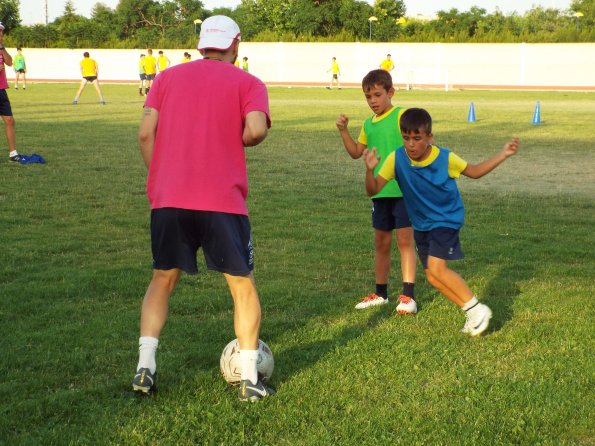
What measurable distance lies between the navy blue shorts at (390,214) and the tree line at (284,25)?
56034 millimetres

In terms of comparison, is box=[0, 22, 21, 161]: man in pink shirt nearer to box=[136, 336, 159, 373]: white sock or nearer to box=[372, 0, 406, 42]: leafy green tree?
box=[136, 336, 159, 373]: white sock

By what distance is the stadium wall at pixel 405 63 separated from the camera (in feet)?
186

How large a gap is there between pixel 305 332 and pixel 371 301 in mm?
898

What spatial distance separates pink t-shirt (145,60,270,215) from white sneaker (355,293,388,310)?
2.25 m

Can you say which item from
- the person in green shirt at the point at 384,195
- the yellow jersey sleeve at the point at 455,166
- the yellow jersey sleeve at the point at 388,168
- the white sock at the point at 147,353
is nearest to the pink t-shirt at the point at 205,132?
the white sock at the point at 147,353

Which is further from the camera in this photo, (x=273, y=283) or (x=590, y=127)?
(x=590, y=127)

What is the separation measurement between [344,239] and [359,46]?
179 feet

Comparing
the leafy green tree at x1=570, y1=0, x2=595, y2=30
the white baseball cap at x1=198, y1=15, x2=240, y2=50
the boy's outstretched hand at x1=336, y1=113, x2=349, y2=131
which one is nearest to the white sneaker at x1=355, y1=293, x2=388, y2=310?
the boy's outstretched hand at x1=336, y1=113, x2=349, y2=131

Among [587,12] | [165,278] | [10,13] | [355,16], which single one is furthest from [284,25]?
[165,278]

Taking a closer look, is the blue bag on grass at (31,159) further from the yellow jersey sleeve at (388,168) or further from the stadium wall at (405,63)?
the stadium wall at (405,63)

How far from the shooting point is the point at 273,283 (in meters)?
6.93

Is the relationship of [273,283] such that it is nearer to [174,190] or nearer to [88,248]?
[88,248]

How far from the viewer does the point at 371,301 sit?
250 inches

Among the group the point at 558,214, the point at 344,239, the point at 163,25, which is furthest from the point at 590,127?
the point at 163,25
